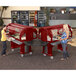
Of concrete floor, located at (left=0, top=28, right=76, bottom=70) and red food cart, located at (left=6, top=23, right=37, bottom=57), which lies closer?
concrete floor, located at (left=0, top=28, right=76, bottom=70)

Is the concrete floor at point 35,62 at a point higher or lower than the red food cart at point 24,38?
lower

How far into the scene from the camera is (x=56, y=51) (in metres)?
6.44

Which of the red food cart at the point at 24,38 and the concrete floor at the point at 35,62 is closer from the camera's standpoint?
the concrete floor at the point at 35,62

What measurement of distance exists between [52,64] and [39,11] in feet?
29.5

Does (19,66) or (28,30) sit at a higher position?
(28,30)

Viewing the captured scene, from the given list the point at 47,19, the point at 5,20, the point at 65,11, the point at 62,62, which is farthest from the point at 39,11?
the point at 62,62

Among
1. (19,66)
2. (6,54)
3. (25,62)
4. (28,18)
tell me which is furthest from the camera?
(28,18)

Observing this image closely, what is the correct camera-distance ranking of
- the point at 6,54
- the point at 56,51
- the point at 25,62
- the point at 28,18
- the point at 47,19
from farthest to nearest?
the point at 28,18, the point at 47,19, the point at 56,51, the point at 6,54, the point at 25,62

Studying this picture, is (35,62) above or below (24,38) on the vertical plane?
below

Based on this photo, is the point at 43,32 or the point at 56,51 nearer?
the point at 43,32

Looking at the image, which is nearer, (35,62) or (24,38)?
(35,62)

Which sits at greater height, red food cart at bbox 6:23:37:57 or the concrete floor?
red food cart at bbox 6:23:37:57

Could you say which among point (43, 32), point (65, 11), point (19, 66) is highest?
point (65, 11)

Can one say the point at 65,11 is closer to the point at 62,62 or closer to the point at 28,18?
the point at 28,18
